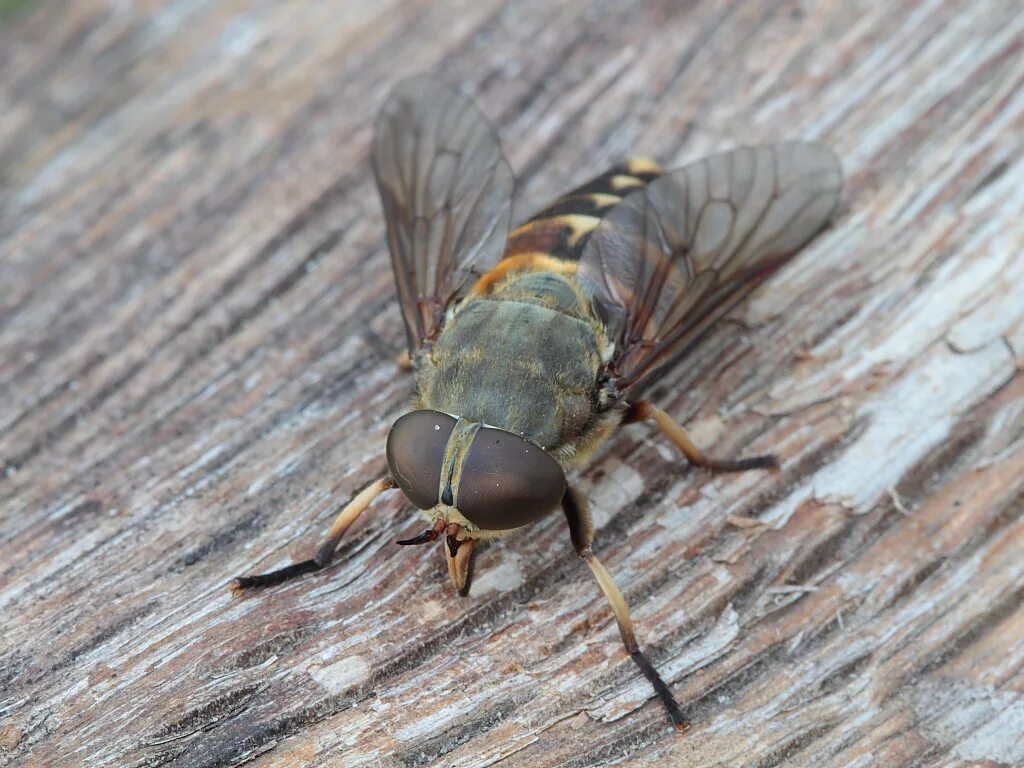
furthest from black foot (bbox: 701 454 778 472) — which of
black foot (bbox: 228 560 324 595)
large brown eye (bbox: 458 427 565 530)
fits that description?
black foot (bbox: 228 560 324 595)

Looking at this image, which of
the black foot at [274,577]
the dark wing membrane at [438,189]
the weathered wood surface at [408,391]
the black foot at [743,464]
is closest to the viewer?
the weathered wood surface at [408,391]

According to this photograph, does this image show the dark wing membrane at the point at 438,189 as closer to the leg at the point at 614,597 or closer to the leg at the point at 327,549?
the leg at the point at 327,549

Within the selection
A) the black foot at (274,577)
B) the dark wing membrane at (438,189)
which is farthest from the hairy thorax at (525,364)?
the black foot at (274,577)

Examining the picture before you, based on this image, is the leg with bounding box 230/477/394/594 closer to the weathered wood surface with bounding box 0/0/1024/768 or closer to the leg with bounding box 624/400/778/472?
the weathered wood surface with bounding box 0/0/1024/768

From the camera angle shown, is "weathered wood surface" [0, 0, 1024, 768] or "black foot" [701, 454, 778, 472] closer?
"weathered wood surface" [0, 0, 1024, 768]

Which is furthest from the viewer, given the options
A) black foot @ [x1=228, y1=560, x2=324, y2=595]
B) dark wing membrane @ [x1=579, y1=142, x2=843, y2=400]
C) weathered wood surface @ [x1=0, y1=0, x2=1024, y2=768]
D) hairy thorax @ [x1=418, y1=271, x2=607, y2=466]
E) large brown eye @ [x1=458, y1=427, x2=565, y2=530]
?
dark wing membrane @ [x1=579, y1=142, x2=843, y2=400]

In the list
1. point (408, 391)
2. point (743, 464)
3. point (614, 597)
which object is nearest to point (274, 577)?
point (408, 391)

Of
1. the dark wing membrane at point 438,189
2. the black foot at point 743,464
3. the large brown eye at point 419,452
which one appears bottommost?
the black foot at point 743,464

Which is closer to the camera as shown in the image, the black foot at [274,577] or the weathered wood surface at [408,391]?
the weathered wood surface at [408,391]
